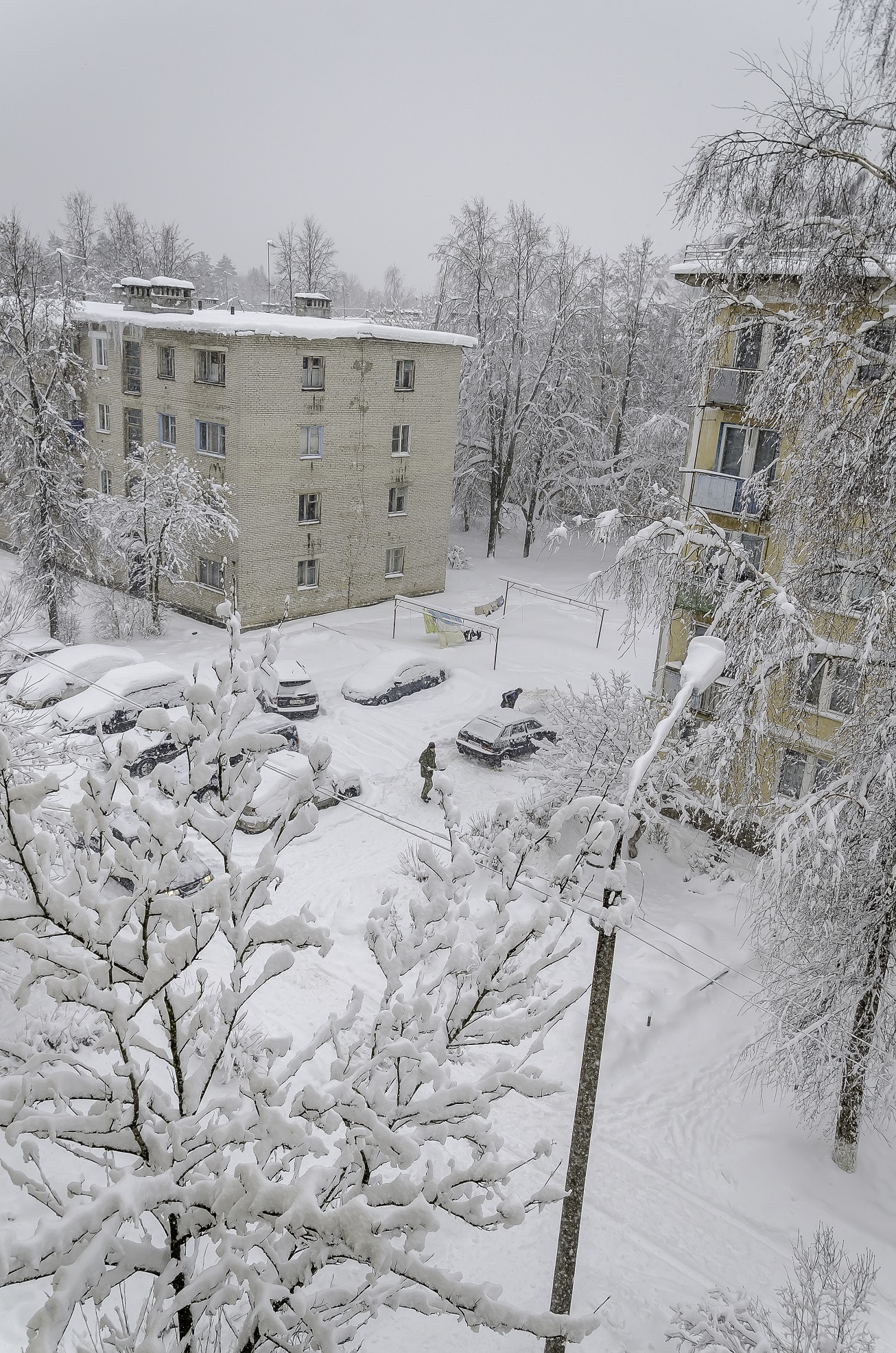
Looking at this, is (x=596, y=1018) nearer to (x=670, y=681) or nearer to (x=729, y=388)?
(x=670, y=681)

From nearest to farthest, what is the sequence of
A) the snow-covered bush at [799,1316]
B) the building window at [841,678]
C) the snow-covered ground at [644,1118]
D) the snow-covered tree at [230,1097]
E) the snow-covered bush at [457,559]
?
the snow-covered tree at [230,1097], the snow-covered bush at [799,1316], the building window at [841,678], the snow-covered ground at [644,1118], the snow-covered bush at [457,559]

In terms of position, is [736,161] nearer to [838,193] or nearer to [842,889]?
[838,193]

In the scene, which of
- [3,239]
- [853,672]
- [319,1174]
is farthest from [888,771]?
[3,239]

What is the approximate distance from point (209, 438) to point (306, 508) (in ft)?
11.6

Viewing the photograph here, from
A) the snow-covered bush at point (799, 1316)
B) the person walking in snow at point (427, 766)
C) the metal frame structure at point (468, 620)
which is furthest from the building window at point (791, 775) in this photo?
the metal frame structure at point (468, 620)

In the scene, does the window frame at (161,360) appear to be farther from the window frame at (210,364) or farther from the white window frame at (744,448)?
the white window frame at (744,448)

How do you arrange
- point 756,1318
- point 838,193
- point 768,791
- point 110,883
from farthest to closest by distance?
point 768,791 → point 110,883 → point 756,1318 → point 838,193

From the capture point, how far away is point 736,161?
27.0 ft

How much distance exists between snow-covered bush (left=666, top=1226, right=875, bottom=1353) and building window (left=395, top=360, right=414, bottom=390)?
27090 millimetres

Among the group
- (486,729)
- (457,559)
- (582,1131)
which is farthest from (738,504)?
(457,559)

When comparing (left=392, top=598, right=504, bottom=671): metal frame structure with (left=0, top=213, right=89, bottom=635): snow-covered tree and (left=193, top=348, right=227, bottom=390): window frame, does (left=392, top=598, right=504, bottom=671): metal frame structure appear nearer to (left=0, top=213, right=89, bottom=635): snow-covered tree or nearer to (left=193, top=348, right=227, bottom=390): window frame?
(left=193, top=348, right=227, bottom=390): window frame

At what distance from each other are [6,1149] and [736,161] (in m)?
12.1

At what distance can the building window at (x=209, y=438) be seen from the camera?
91.6 ft

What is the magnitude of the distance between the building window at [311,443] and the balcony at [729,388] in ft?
48.6
